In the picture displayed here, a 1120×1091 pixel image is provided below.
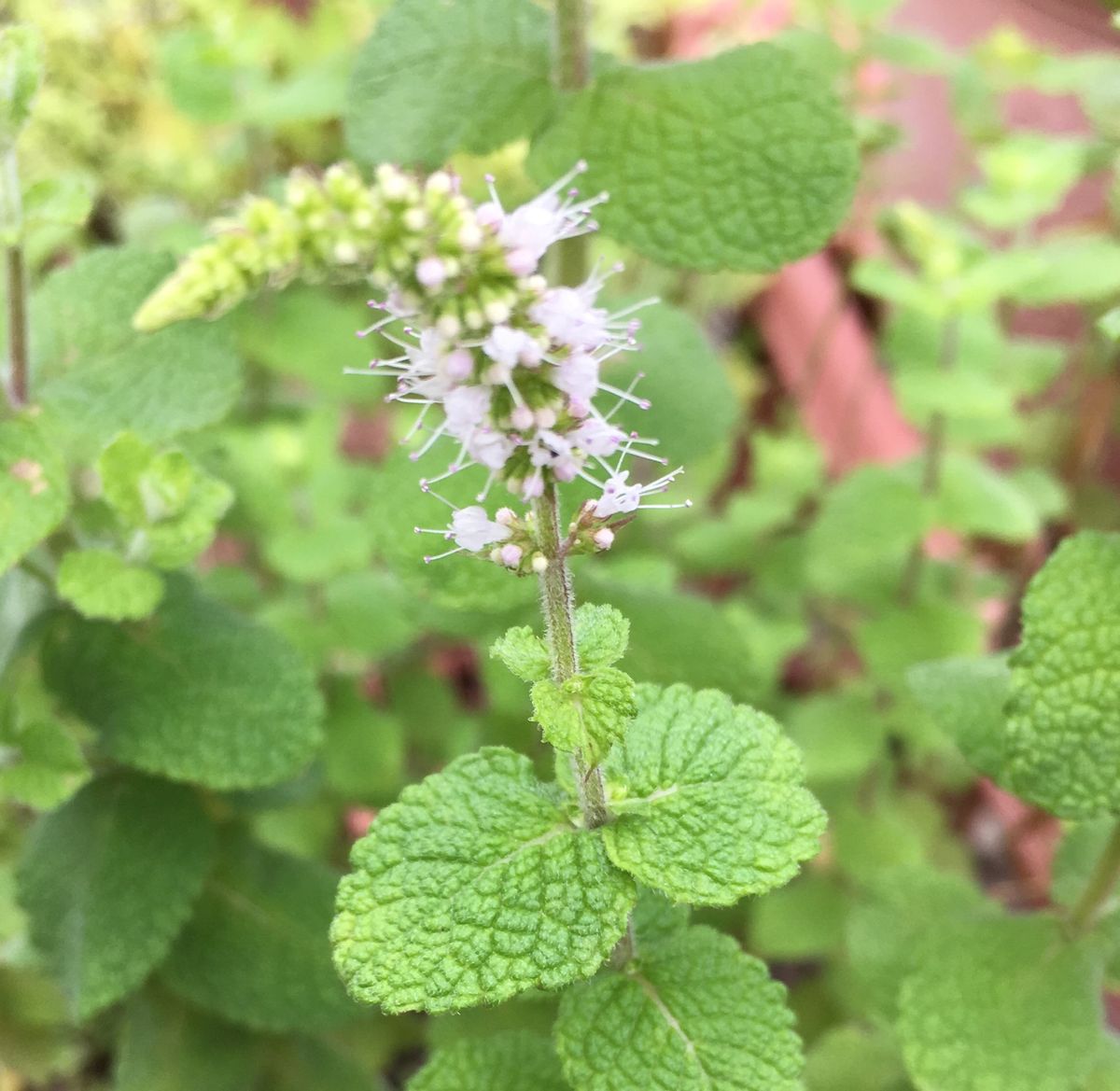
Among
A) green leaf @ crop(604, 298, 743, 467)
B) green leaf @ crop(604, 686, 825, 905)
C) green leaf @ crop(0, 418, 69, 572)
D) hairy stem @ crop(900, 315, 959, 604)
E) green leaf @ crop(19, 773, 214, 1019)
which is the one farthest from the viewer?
hairy stem @ crop(900, 315, 959, 604)

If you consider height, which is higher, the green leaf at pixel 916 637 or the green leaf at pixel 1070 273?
the green leaf at pixel 1070 273

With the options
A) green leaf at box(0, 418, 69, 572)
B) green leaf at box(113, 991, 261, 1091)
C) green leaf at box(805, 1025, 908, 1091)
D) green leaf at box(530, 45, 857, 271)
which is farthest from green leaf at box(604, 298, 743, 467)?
green leaf at box(113, 991, 261, 1091)

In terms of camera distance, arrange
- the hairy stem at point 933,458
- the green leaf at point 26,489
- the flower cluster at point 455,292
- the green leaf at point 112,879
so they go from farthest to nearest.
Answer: the hairy stem at point 933,458 < the green leaf at point 112,879 < the green leaf at point 26,489 < the flower cluster at point 455,292

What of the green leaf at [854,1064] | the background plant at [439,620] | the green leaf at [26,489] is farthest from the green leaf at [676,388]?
the green leaf at [854,1064]

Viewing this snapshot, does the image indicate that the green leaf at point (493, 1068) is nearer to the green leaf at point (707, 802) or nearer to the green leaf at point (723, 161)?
the green leaf at point (707, 802)

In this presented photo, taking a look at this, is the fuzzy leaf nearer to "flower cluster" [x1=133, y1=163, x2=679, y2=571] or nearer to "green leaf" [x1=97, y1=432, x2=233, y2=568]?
"flower cluster" [x1=133, y1=163, x2=679, y2=571]

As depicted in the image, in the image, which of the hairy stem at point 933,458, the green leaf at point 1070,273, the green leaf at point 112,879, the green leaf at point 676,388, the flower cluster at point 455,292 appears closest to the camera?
the flower cluster at point 455,292

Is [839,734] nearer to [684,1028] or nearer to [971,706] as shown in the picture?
[971,706]
